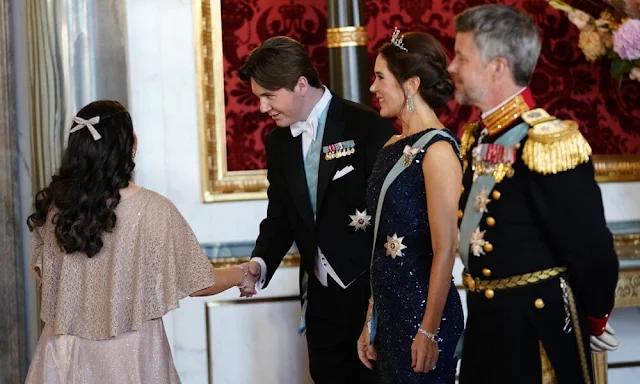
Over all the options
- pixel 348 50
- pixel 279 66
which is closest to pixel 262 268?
pixel 279 66

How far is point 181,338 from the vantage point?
181 inches

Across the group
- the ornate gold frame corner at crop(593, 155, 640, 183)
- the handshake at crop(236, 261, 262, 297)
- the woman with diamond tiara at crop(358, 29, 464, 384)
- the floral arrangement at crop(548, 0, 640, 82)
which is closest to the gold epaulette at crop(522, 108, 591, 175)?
the woman with diamond tiara at crop(358, 29, 464, 384)

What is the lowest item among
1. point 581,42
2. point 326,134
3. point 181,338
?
point 181,338

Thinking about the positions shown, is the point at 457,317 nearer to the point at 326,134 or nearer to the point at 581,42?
the point at 326,134

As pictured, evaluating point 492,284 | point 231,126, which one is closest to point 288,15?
point 231,126

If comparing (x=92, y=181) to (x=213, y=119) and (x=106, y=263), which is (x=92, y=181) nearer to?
(x=106, y=263)

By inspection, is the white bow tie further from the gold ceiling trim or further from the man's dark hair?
the gold ceiling trim

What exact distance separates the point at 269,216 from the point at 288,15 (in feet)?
4.28

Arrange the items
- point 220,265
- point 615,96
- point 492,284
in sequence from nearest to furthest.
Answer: point 492,284 → point 220,265 → point 615,96

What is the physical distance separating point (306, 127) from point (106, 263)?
3.10ft

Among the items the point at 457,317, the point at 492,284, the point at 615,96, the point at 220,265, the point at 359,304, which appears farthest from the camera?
the point at 615,96

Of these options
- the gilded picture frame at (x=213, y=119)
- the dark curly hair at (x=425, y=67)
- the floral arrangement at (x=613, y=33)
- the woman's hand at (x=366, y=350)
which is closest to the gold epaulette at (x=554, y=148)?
the dark curly hair at (x=425, y=67)

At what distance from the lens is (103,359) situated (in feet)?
9.96

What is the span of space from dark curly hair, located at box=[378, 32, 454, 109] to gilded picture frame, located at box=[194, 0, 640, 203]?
1700 millimetres
